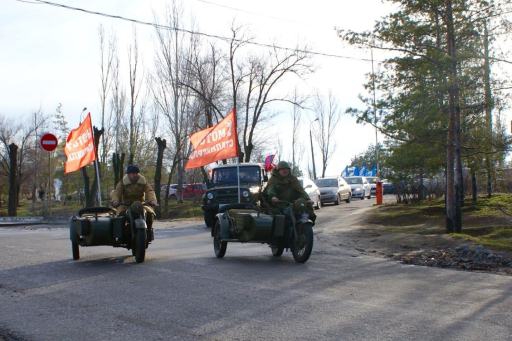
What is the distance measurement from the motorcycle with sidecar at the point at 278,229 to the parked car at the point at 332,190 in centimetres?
2201

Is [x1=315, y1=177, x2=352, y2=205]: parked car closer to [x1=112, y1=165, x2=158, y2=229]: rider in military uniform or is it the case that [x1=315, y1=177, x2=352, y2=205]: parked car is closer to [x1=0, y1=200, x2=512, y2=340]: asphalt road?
[x1=0, y1=200, x2=512, y2=340]: asphalt road

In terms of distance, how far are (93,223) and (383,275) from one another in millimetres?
4834

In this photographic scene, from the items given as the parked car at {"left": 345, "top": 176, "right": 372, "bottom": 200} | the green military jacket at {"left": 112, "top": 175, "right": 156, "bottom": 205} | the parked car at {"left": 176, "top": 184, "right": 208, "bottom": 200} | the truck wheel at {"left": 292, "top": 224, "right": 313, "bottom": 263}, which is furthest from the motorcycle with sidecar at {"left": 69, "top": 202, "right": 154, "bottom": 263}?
the parked car at {"left": 176, "top": 184, "right": 208, "bottom": 200}

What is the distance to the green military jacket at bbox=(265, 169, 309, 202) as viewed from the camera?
10422 millimetres

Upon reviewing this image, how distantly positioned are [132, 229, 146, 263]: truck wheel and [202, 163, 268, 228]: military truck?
7892mm

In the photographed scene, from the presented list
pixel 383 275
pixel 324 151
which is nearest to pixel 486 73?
pixel 383 275

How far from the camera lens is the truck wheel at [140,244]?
31.8 ft

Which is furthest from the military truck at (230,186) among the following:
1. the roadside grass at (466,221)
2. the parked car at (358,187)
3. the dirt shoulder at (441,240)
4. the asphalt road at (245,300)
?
the parked car at (358,187)

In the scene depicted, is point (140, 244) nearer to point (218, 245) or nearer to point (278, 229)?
point (218, 245)

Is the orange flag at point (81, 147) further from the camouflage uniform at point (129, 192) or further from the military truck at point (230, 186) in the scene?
the camouflage uniform at point (129, 192)

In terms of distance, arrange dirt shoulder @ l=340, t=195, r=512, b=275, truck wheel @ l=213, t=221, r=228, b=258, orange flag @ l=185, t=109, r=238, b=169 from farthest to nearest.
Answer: orange flag @ l=185, t=109, r=238, b=169 < dirt shoulder @ l=340, t=195, r=512, b=275 < truck wheel @ l=213, t=221, r=228, b=258

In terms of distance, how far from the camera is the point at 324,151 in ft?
232

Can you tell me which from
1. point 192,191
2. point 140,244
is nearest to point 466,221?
point 140,244

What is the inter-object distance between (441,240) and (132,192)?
6771 mm
